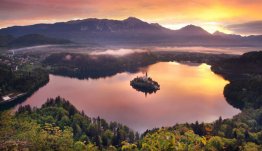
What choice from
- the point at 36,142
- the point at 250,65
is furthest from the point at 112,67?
the point at 36,142

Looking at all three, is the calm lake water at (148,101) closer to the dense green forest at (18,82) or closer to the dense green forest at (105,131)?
the dense green forest at (18,82)

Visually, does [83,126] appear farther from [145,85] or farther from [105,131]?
[145,85]

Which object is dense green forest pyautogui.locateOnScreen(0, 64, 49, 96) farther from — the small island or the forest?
the small island

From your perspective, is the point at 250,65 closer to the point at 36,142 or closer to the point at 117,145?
the point at 117,145

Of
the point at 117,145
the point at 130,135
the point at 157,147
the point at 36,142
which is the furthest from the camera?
the point at 130,135

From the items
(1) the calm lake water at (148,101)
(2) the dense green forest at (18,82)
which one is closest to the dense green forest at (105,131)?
(1) the calm lake water at (148,101)

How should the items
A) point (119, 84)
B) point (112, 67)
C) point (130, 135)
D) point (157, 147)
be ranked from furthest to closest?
point (112, 67), point (119, 84), point (130, 135), point (157, 147)

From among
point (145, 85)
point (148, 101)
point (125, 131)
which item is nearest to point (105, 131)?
point (125, 131)

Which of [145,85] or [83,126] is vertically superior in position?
[83,126]
